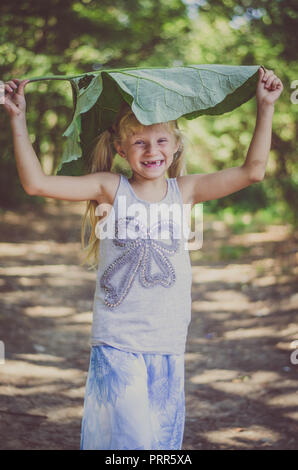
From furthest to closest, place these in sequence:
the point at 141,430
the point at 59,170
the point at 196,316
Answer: the point at 196,316 → the point at 59,170 → the point at 141,430

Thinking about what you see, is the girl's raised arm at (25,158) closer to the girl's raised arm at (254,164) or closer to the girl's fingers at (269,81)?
the girl's raised arm at (254,164)

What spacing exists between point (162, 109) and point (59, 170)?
53 cm

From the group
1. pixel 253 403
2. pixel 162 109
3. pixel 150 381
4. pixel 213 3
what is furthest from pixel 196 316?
pixel 162 109

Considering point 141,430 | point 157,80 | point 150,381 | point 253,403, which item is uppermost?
point 157,80

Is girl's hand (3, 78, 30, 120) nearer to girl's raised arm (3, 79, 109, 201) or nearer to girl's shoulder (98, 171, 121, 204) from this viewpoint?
girl's raised arm (3, 79, 109, 201)

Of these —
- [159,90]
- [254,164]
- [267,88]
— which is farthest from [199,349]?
[159,90]

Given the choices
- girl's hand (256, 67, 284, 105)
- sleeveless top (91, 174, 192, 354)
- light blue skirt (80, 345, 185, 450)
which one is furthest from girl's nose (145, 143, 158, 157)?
light blue skirt (80, 345, 185, 450)

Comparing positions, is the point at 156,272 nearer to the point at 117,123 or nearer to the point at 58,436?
the point at 117,123

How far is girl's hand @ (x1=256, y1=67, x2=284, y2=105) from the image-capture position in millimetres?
2139

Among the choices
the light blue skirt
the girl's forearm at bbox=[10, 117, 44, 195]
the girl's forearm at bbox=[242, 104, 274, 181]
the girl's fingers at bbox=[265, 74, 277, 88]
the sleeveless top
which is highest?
the girl's fingers at bbox=[265, 74, 277, 88]

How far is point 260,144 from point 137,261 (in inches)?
26.2

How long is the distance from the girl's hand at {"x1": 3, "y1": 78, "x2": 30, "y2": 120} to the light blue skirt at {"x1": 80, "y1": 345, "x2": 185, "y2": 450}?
36.9 inches

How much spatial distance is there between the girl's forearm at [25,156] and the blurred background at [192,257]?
74.9 inches

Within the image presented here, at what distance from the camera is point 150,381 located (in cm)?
229
